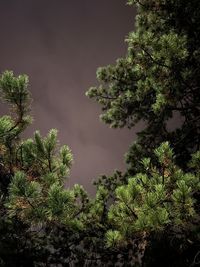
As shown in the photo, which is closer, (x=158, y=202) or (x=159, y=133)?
(x=158, y=202)

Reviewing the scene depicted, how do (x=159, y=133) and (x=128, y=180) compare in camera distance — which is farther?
(x=159, y=133)

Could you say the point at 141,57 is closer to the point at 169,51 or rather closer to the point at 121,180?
the point at 169,51

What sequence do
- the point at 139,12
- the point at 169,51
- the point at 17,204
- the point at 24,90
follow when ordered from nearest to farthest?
the point at 17,204
the point at 24,90
the point at 169,51
the point at 139,12

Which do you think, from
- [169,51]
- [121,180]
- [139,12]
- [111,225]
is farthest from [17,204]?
[139,12]

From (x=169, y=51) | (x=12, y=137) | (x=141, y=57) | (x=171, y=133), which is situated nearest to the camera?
(x=12, y=137)

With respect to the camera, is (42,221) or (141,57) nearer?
(42,221)

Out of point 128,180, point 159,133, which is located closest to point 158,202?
point 128,180

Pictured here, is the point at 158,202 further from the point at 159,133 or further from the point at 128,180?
the point at 159,133

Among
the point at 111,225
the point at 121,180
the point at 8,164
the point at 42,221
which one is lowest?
the point at 42,221

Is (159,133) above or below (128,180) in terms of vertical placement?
above

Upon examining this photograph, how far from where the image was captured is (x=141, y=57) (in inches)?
289

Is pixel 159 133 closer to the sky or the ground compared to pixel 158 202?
closer to the sky

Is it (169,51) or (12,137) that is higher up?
(169,51)

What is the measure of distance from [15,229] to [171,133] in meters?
4.50
